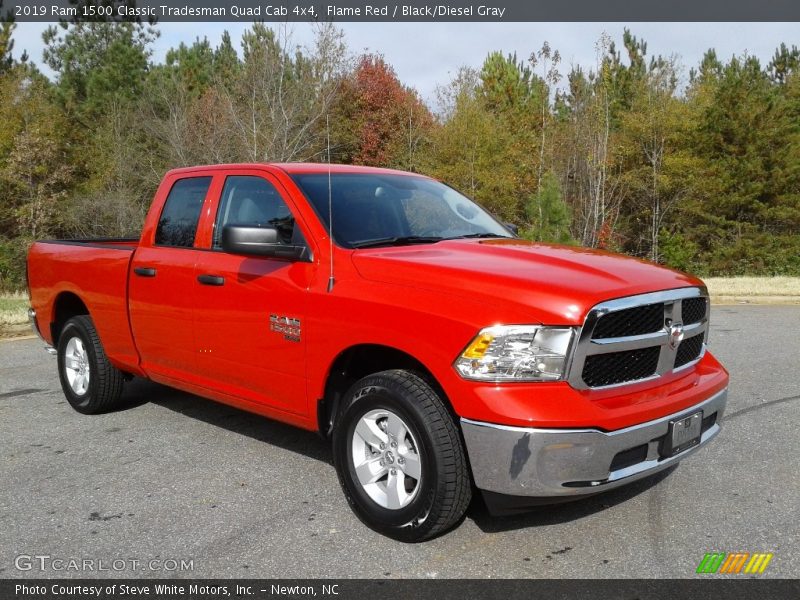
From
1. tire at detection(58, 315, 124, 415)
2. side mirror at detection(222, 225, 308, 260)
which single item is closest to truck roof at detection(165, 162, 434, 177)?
side mirror at detection(222, 225, 308, 260)

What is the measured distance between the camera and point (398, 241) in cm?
442

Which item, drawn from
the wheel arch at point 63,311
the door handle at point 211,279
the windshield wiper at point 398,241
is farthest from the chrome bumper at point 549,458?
the wheel arch at point 63,311

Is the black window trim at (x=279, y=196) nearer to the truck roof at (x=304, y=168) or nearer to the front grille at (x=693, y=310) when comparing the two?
the truck roof at (x=304, y=168)

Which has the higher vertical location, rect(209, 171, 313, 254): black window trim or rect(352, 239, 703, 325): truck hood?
rect(209, 171, 313, 254): black window trim

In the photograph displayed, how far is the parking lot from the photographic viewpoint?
350 cm

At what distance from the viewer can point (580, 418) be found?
3283 millimetres

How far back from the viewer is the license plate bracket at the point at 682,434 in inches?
142

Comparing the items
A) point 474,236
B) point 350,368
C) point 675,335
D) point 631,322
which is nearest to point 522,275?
point 631,322

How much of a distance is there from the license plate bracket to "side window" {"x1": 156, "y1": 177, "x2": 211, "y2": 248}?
3.24 meters

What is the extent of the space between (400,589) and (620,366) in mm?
1426

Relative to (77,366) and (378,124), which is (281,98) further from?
(77,366)

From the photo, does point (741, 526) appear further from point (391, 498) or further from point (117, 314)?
point (117, 314)

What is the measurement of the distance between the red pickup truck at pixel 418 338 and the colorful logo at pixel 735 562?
0.46 m

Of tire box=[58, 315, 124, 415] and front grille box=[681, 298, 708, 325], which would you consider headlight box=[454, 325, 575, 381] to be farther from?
tire box=[58, 315, 124, 415]
